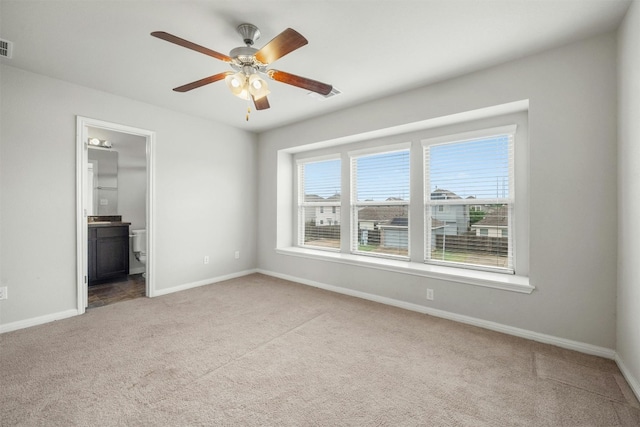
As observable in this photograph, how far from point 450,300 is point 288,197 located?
3145mm

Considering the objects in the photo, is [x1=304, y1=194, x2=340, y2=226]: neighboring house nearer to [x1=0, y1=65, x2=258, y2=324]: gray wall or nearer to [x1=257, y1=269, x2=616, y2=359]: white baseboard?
[x1=257, y1=269, x2=616, y2=359]: white baseboard

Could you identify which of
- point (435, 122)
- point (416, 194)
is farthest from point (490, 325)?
point (435, 122)

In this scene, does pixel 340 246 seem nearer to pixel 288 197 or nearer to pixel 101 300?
pixel 288 197

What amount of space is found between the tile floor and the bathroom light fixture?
94.2 inches

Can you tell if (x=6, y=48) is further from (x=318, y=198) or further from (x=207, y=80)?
(x=318, y=198)

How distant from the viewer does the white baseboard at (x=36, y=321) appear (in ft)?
9.05

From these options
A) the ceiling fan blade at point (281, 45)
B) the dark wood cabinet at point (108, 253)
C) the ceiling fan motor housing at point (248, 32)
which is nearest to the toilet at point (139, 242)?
the dark wood cabinet at point (108, 253)

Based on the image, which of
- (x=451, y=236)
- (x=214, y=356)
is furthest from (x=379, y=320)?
(x=214, y=356)

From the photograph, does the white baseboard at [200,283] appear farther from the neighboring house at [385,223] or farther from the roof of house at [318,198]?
the neighboring house at [385,223]

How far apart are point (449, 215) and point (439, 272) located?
2.47 feet

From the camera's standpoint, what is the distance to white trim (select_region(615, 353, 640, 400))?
182 centimetres

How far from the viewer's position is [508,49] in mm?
2461

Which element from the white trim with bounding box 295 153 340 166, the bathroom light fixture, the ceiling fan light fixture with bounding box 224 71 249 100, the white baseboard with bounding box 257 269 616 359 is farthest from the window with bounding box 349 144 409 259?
the bathroom light fixture

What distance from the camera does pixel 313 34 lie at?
2.27 meters
